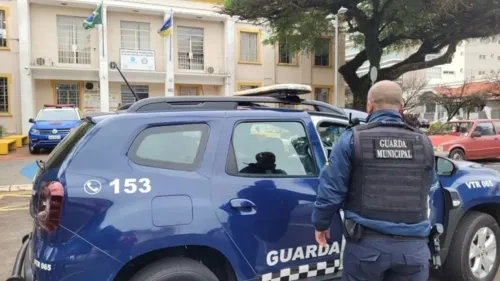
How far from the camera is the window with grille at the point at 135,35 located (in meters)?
24.2

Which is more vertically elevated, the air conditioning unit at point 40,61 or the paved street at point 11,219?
the air conditioning unit at point 40,61

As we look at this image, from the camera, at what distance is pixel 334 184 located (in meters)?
2.50

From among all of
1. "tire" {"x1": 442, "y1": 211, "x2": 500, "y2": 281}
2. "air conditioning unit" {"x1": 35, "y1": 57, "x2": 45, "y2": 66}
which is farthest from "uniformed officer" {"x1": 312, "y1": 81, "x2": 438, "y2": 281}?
"air conditioning unit" {"x1": 35, "y1": 57, "x2": 45, "y2": 66}

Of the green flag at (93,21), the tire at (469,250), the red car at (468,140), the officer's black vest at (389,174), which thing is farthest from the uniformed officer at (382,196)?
the green flag at (93,21)

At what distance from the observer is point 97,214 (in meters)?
2.53

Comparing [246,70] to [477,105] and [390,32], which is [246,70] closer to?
[390,32]

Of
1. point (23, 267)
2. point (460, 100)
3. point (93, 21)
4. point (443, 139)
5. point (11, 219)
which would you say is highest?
point (93, 21)

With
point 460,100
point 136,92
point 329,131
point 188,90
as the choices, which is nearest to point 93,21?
point 136,92

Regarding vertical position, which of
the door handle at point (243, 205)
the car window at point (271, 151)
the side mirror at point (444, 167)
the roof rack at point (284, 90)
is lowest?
the door handle at point (243, 205)

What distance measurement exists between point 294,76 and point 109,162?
26.4 m

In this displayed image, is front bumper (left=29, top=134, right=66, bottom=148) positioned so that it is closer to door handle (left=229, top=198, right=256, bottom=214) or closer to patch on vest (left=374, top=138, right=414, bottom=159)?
door handle (left=229, top=198, right=256, bottom=214)

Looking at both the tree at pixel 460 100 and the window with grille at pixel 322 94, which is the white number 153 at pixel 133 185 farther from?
the tree at pixel 460 100

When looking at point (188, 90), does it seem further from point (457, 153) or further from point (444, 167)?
point (444, 167)

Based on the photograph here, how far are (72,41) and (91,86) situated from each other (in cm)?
250
